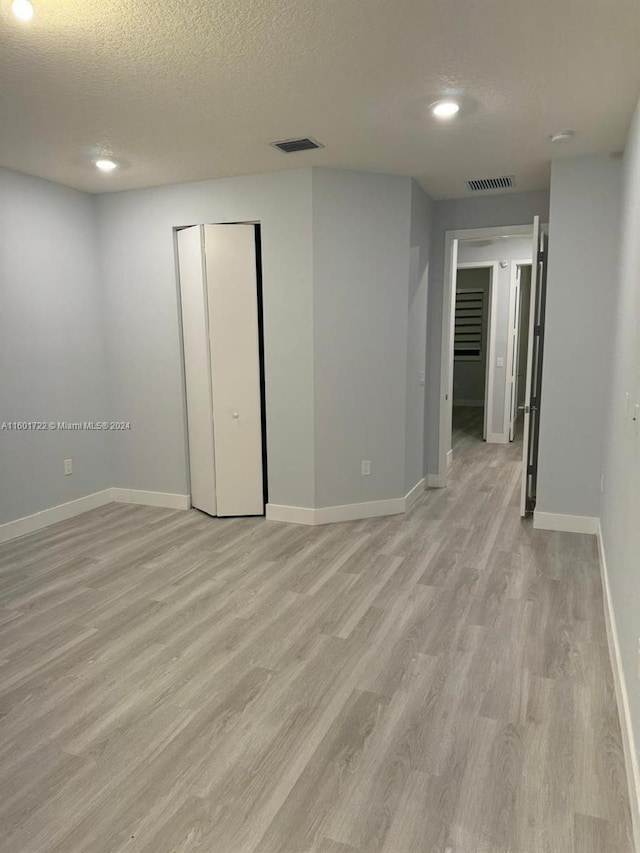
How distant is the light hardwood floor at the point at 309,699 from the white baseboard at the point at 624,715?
4cm

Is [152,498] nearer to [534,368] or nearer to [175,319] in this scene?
[175,319]

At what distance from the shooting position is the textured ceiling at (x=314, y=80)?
204 centimetres

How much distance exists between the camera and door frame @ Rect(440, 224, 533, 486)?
491 centimetres

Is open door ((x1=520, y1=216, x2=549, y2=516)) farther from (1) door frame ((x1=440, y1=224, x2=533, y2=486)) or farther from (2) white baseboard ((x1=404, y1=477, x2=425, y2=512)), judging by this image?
(2) white baseboard ((x1=404, y1=477, x2=425, y2=512))

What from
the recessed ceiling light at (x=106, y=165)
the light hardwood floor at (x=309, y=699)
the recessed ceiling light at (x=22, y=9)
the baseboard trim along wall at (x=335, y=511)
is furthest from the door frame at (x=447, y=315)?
the recessed ceiling light at (x=22, y=9)

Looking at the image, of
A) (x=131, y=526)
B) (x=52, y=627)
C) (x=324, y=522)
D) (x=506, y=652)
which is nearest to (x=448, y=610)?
(x=506, y=652)

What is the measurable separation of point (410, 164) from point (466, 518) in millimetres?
2715

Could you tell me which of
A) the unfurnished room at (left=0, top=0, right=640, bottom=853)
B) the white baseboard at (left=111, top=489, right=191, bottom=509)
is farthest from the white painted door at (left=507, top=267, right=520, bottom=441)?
the white baseboard at (left=111, top=489, right=191, bottom=509)

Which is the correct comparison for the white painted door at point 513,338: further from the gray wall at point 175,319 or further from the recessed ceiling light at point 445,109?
the recessed ceiling light at point 445,109

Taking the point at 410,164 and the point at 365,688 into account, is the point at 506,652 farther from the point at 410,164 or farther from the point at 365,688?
the point at 410,164

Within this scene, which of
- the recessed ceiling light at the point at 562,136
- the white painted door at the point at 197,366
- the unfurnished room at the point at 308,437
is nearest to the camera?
the unfurnished room at the point at 308,437

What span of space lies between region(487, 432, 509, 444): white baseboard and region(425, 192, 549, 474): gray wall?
2.49 metres

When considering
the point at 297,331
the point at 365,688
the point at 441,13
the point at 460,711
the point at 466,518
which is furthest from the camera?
the point at 466,518

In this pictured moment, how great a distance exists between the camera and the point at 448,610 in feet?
9.92
